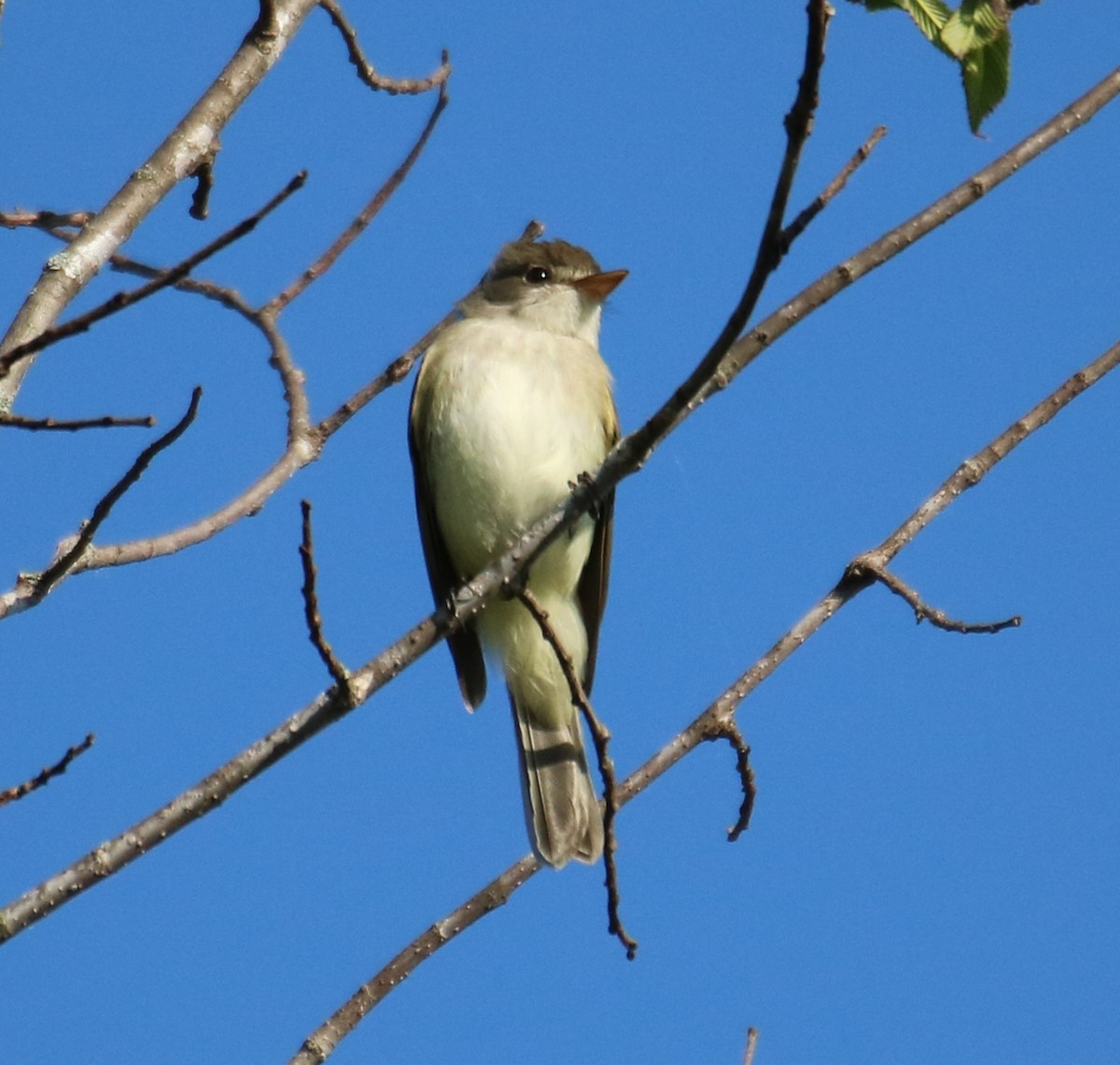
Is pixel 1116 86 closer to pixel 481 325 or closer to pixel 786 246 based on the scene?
pixel 786 246

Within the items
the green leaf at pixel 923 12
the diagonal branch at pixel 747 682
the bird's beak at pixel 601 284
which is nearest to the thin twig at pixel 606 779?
the diagonal branch at pixel 747 682

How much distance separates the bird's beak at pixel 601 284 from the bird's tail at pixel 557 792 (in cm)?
178

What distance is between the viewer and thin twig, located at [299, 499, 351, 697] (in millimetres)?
2959

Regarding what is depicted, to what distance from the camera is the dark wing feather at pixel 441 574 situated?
249 inches

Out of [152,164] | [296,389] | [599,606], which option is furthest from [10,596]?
[599,606]

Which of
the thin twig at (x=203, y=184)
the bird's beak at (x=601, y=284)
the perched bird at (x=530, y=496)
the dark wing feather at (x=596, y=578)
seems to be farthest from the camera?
the bird's beak at (x=601, y=284)

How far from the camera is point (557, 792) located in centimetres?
602

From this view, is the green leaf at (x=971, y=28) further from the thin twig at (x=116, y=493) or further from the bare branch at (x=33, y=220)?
the bare branch at (x=33, y=220)

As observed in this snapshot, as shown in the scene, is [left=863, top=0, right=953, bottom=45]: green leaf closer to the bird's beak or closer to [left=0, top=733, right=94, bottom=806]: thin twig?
[left=0, top=733, right=94, bottom=806]: thin twig

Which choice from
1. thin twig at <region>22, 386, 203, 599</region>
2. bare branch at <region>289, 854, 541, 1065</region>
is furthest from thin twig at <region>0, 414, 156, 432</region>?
bare branch at <region>289, 854, 541, 1065</region>

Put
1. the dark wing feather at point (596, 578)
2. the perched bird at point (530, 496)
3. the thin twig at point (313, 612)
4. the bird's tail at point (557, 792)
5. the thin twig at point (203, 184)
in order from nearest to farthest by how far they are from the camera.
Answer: the thin twig at point (313, 612) → the thin twig at point (203, 184) → the bird's tail at point (557, 792) → the perched bird at point (530, 496) → the dark wing feather at point (596, 578)

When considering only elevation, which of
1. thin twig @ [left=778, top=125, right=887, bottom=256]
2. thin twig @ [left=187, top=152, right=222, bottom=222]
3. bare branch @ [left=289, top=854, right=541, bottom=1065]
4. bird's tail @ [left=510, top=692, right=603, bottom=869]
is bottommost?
bare branch @ [left=289, top=854, right=541, bottom=1065]

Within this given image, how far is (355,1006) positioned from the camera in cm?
345

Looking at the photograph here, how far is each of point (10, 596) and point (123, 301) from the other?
1.21 meters
